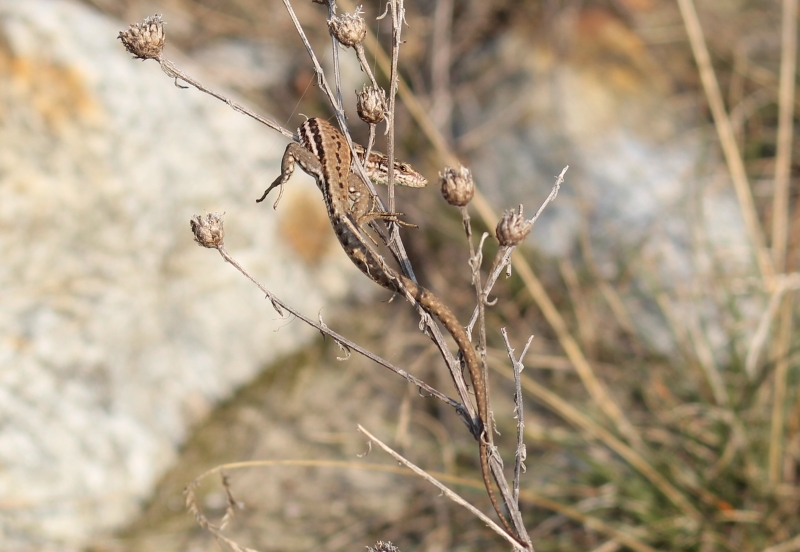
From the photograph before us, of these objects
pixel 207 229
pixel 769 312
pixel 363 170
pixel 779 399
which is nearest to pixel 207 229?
pixel 207 229

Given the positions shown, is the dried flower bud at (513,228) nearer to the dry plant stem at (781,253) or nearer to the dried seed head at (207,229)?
the dried seed head at (207,229)

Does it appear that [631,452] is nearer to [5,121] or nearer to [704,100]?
[704,100]

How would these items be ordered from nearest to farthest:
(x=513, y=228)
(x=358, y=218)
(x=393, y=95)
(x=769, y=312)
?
(x=513, y=228) < (x=393, y=95) < (x=358, y=218) < (x=769, y=312)

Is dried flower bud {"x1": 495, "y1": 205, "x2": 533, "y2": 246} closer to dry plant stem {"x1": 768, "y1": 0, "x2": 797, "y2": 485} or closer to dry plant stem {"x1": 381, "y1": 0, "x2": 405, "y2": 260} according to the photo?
dry plant stem {"x1": 381, "y1": 0, "x2": 405, "y2": 260}

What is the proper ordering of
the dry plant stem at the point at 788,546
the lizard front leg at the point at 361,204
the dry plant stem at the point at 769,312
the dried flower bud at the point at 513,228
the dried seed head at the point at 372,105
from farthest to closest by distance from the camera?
the dry plant stem at the point at 769,312
the dry plant stem at the point at 788,546
the lizard front leg at the point at 361,204
the dried seed head at the point at 372,105
the dried flower bud at the point at 513,228

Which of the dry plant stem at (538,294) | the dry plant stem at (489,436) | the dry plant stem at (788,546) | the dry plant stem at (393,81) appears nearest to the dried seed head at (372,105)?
the dry plant stem at (393,81)

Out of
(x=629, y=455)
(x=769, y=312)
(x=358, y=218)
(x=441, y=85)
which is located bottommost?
(x=358, y=218)

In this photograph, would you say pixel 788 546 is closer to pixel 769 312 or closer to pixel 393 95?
pixel 769 312
